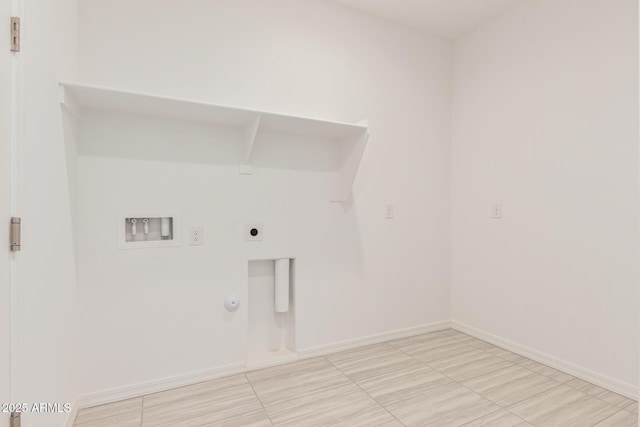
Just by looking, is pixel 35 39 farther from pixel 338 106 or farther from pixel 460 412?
pixel 460 412

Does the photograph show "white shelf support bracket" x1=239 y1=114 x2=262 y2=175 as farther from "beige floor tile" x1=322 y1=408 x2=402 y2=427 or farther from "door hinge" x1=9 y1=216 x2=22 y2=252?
"beige floor tile" x1=322 y1=408 x2=402 y2=427

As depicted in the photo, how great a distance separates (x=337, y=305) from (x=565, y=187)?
5.87 ft

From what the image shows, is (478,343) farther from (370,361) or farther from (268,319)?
(268,319)

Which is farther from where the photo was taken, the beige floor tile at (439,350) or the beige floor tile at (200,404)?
the beige floor tile at (439,350)

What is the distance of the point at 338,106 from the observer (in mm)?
2627

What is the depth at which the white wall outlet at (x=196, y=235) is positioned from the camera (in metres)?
2.12

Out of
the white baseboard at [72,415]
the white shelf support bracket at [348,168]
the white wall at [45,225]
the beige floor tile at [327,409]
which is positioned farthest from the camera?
the white shelf support bracket at [348,168]

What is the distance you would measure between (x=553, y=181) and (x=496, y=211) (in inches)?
18.9

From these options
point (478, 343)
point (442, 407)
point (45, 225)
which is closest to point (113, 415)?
point (45, 225)

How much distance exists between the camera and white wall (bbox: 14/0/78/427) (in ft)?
3.89

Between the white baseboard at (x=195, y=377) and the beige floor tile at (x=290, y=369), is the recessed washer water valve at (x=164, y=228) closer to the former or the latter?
the white baseboard at (x=195, y=377)

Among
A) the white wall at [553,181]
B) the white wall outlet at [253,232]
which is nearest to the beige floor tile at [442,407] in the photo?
the white wall at [553,181]

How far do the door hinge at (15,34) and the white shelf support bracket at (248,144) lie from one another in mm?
1101

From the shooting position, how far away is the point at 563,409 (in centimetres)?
187
